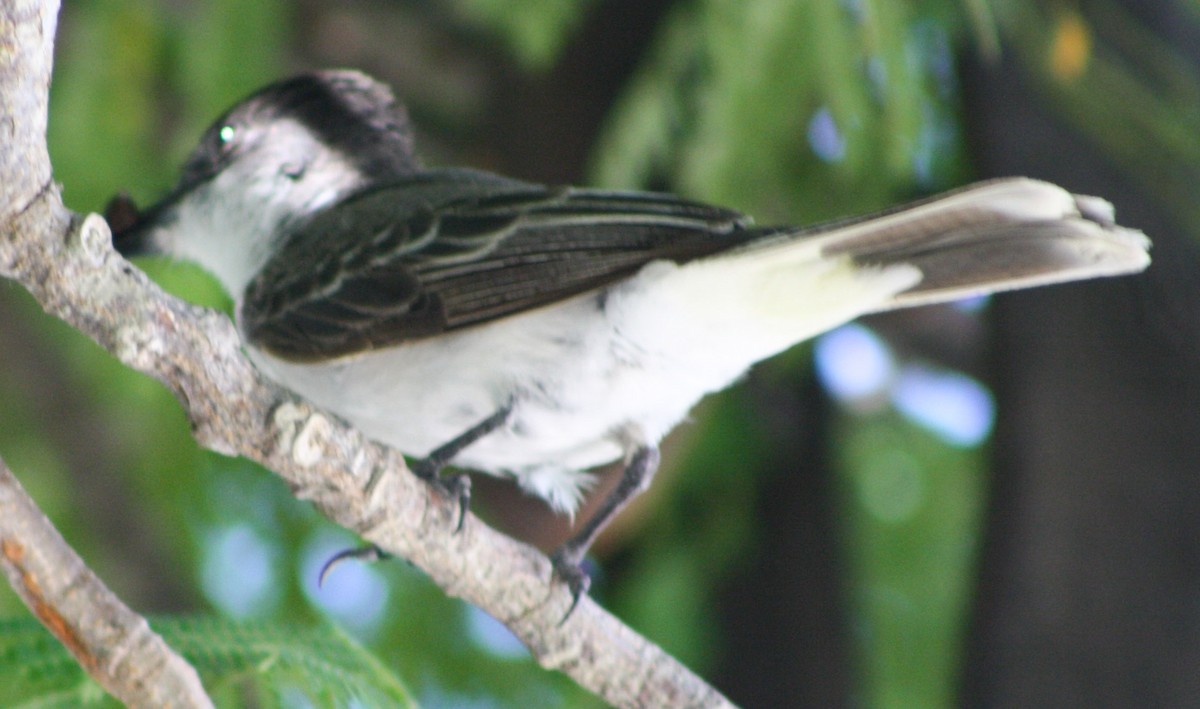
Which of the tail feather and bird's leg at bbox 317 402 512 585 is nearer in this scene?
the tail feather

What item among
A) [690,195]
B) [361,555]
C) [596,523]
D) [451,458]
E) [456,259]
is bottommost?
[361,555]

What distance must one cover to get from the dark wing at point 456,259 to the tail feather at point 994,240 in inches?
9.9

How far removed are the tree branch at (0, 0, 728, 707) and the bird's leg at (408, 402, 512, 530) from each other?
0.02m

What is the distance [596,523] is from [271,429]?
0.80 meters


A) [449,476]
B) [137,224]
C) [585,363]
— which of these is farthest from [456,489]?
[137,224]

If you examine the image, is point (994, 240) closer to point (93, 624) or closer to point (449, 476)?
point (449, 476)

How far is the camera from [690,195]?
11.1ft

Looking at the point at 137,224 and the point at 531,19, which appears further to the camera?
the point at 531,19

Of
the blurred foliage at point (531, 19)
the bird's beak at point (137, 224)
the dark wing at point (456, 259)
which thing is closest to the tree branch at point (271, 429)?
the dark wing at point (456, 259)

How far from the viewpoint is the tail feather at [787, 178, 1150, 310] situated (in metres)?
2.07

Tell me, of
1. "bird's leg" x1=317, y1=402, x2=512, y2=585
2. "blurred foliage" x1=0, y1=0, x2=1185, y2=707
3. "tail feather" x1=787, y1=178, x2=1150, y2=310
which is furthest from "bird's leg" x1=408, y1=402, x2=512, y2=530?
"blurred foliage" x1=0, y1=0, x2=1185, y2=707

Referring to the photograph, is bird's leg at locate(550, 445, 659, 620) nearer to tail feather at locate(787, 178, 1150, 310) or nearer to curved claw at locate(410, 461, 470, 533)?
curved claw at locate(410, 461, 470, 533)

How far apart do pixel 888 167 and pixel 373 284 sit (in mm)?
1646

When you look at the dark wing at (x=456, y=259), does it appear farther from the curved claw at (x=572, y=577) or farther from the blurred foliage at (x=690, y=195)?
the blurred foliage at (x=690, y=195)
